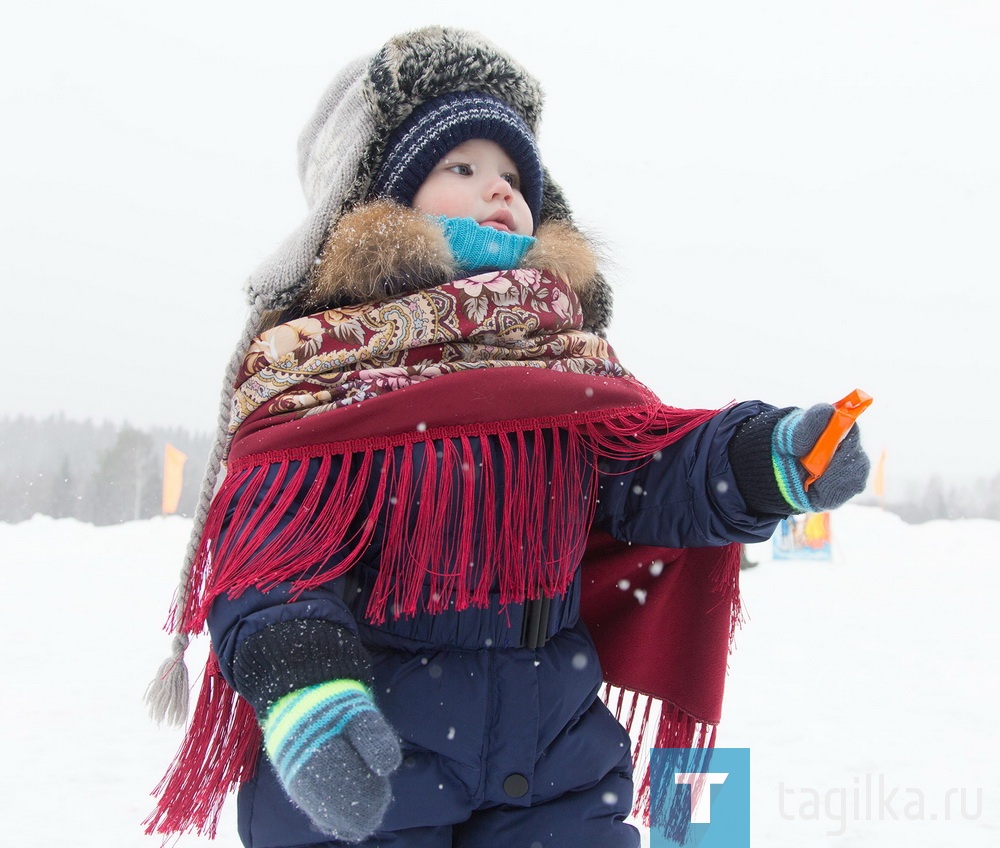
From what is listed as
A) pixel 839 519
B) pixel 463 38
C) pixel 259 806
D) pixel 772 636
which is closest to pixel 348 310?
pixel 463 38

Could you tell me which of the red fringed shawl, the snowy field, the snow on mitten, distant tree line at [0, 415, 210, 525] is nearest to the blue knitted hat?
the red fringed shawl

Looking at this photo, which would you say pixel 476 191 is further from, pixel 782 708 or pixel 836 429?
pixel 782 708

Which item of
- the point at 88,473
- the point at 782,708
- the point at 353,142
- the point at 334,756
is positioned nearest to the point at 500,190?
the point at 353,142

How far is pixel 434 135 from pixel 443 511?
0.70 metres

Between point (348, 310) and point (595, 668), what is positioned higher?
point (348, 310)

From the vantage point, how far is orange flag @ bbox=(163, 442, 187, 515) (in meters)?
8.72

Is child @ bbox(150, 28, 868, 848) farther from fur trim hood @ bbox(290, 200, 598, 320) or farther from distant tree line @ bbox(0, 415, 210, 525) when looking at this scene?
distant tree line @ bbox(0, 415, 210, 525)

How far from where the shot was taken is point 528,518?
1.21m

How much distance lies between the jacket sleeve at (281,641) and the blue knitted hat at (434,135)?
0.75 metres

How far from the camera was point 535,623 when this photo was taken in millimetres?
1244

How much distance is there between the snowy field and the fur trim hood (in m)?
1.46

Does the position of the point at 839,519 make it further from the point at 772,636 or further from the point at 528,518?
the point at 528,518

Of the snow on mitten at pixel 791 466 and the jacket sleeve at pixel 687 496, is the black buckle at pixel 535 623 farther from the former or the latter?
the snow on mitten at pixel 791 466

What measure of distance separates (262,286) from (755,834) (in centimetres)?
185
